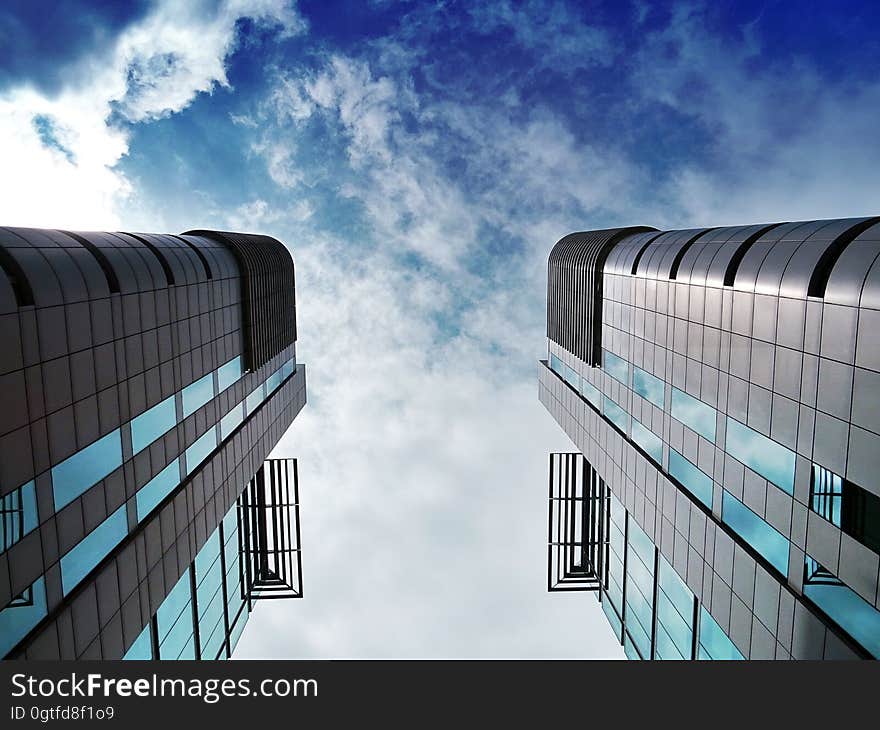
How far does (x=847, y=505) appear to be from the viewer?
1647 centimetres

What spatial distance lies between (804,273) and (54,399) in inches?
960

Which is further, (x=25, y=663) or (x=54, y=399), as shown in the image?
(x=54, y=399)

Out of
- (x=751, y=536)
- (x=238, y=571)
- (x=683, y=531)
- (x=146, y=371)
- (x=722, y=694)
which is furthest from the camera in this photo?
(x=238, y=571)

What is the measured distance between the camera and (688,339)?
26.4 meters

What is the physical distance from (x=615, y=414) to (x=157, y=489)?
90.3 ft

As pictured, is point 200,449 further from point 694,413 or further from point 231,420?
point 694,413

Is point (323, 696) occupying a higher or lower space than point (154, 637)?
higher

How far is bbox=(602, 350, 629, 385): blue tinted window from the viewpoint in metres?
35.4

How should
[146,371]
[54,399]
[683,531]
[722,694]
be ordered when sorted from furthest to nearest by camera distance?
1. [683,531]
2. [146,371]
3. [54,399]
4. [722,694]

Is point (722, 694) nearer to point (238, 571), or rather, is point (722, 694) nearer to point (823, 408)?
point (823, 408)

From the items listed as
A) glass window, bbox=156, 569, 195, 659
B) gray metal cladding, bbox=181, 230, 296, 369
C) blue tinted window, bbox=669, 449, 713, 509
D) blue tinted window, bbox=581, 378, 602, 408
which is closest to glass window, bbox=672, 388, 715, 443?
blue tinted window, bbox=669, 449, 713, 509

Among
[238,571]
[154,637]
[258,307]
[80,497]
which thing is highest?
[258,307]

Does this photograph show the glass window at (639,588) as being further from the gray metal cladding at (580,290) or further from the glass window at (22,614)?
the glass window at (22,614)

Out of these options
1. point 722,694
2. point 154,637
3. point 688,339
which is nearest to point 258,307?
point 154,637
